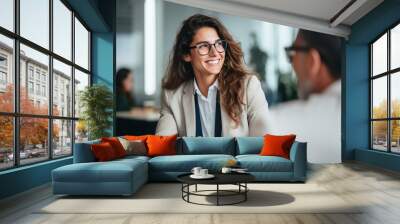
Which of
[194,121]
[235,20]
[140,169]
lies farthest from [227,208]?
[235,20]

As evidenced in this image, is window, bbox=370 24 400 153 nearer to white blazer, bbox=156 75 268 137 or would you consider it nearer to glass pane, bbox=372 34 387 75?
glass pane, bbox=372 34 387 75

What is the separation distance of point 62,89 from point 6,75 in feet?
6.66

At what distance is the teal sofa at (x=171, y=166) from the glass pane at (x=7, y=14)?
1.88 m

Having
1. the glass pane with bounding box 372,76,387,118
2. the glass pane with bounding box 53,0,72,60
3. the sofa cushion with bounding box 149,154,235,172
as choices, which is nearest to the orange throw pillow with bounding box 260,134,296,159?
the sofa cushion with bounding box 149,154,235,172

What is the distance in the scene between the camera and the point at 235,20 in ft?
29.1

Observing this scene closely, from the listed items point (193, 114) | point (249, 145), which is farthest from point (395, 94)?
point (193, 114)

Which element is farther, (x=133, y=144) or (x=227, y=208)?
(x=133, y=144)

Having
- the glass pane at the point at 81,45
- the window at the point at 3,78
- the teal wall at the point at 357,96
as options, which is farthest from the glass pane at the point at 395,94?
the window at the point at 3,78

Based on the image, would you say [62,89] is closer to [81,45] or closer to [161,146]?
[81,45]

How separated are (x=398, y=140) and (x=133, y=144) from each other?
17.3 feet

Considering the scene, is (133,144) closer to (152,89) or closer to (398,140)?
(152,89)

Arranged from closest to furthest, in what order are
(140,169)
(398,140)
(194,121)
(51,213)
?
(51,213)
(140,169)
(398,140)
(194,121)

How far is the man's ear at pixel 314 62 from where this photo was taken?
904cm

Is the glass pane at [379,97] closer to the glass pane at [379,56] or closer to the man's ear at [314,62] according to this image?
the glass pane at [379,56]
